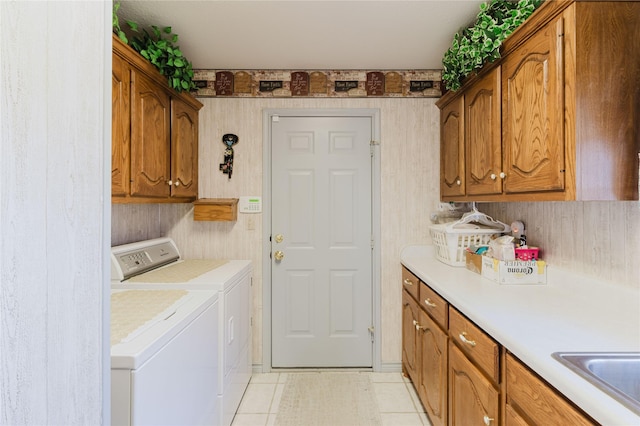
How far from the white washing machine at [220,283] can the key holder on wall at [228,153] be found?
70 cm

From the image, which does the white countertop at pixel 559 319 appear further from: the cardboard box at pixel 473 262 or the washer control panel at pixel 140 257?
the washer control panel at pixel 140 257

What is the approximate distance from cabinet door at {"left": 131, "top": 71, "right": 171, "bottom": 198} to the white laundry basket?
6.21 feet

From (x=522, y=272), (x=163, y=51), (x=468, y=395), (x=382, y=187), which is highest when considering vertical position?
(x=163, y=51)

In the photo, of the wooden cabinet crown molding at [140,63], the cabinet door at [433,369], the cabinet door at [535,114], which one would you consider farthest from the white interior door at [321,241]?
the cabinet door at [535,114]

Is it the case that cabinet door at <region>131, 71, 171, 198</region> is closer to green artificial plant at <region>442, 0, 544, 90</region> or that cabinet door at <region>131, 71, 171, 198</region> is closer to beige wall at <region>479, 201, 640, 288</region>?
green artificial plant at <region>442, 0, 544, 90</region>

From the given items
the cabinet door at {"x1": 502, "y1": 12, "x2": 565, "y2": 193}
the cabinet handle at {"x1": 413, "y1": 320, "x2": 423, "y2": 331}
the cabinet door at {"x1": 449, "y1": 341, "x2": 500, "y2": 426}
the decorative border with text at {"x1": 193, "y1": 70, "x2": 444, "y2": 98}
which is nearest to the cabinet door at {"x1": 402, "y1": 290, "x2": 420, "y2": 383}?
the cabinet handle at {"x1": 413, "y1": 320, "x2": 423, "y2": 331}

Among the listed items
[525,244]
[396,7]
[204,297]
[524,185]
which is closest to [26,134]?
[204,297]

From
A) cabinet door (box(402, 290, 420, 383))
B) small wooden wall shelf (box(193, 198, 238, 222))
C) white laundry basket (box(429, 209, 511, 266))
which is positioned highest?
small wooden wall shelf (box(193, 198, 238, 222))

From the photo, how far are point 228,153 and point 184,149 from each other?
0.36 metres

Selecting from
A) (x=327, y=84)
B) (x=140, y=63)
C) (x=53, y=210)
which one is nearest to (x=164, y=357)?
(x=53, y=210)

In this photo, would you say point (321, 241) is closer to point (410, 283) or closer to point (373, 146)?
point (410, 283)

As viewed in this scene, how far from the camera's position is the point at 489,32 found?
171 centimetres

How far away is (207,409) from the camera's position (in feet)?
5.53

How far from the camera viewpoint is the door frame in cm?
278
